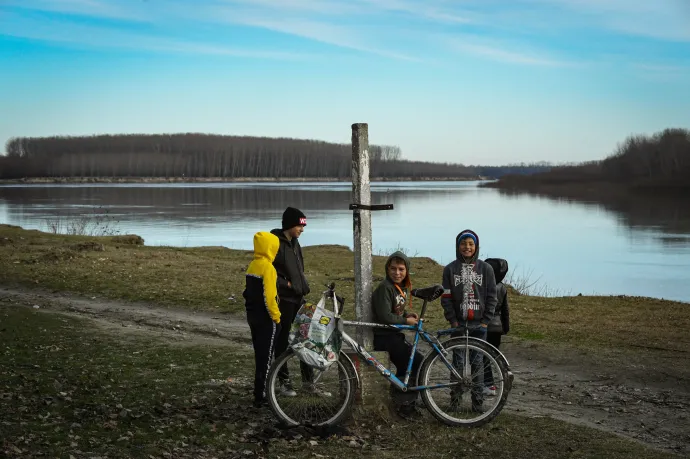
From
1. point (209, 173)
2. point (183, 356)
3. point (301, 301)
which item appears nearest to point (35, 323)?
point (183, 356)

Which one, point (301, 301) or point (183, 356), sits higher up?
point (301, 301)

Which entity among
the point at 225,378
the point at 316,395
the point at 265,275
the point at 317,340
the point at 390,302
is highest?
the point at 265,275

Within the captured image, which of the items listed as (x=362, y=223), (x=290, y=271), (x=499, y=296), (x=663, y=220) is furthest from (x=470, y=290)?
(x=663, y=220)

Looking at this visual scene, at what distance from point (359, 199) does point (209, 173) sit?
196m

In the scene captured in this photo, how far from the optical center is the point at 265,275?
24.6 feet

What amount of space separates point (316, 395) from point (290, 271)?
4.36ft

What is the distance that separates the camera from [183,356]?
10.4 meters

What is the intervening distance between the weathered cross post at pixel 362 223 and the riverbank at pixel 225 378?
92 centimetres

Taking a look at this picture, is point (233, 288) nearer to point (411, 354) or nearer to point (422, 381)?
point (411, 354)

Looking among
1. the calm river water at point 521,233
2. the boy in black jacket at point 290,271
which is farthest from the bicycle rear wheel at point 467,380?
the calm river water at point 521,233

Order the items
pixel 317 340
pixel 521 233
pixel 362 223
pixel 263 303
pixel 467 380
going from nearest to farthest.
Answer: pixel 317 340
pixel 467 380
pixel 362 223
pixel 263 303
pixel 521 233

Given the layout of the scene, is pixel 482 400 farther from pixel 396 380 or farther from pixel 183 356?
pixel 183 356

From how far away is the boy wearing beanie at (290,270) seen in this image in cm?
771

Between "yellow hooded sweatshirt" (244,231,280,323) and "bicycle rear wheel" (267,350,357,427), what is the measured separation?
62 cm
